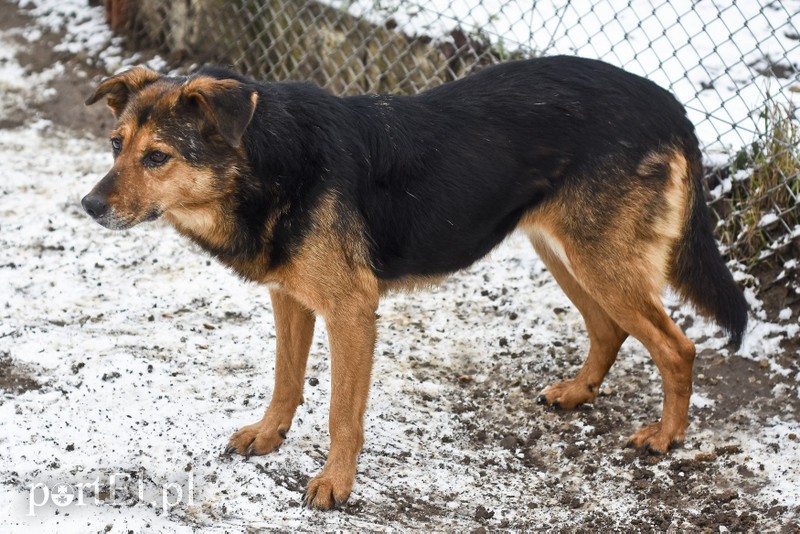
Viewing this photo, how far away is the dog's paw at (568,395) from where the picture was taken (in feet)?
15.5

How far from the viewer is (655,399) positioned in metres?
4.77

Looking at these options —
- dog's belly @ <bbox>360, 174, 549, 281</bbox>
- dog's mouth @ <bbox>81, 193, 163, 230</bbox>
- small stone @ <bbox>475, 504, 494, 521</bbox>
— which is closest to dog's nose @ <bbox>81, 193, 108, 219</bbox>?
dog's mouth @ <bbox>81, 193, 163, 230</bbox>

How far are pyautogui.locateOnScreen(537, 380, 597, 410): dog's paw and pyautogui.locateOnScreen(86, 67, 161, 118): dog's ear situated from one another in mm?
2472

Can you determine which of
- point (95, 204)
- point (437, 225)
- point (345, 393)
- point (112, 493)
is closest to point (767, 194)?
point (437, 225)

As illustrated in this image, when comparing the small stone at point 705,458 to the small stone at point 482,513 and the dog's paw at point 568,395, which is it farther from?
the small stone at point 482,513

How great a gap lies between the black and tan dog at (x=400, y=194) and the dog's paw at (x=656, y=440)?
11mm

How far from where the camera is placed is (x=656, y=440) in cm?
435

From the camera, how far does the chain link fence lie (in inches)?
212

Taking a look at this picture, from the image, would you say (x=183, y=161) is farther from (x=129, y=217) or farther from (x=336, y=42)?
(x=336, y=42)

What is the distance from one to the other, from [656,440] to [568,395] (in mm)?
537

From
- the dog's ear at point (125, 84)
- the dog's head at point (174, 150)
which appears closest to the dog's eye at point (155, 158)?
the dog's head at point (174, 150)

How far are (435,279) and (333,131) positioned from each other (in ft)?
2.93

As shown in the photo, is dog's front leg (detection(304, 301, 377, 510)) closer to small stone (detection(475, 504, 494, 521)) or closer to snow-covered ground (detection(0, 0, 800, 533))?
snow-covered ground (detection(0, 0, 800, 533))

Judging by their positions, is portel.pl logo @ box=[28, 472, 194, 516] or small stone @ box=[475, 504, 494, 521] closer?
portel.pl logo @ box=[28, 472, 194, 516]
